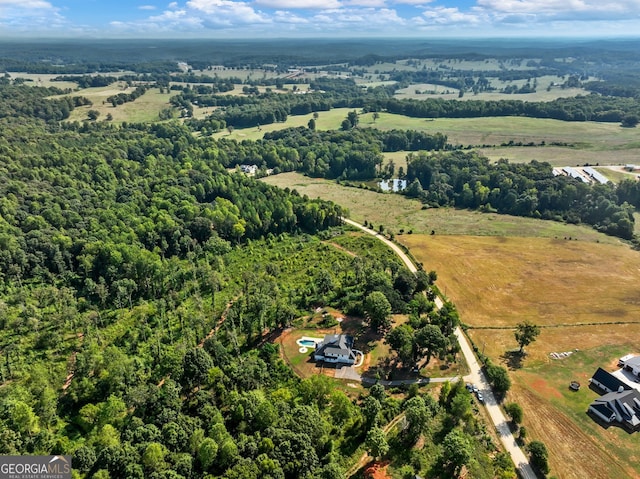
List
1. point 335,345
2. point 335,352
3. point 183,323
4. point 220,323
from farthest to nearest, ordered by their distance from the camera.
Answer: point 220,323 → point 183,323 → point 335,345 → point 335,352

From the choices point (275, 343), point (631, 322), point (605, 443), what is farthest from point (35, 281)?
point (631, 322)

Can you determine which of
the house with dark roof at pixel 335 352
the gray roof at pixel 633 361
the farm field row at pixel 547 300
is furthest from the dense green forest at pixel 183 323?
the gray roof at pixel 633 361

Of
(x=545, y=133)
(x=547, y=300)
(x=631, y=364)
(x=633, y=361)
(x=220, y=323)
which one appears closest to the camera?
(x=631, y=364)

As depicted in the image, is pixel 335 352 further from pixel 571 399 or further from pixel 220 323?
pixel 571 399

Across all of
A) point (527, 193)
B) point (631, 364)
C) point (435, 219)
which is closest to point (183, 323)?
point (631, 364)

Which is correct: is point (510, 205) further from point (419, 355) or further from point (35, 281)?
point (35, 281)

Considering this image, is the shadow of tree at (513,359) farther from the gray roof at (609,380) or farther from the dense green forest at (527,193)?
the dense green forest at (527,193)

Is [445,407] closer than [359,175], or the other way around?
[445,407]
